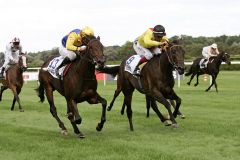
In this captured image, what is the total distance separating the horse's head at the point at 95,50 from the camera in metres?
8.62

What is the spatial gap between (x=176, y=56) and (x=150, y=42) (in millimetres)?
884

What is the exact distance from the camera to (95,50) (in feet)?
28.6

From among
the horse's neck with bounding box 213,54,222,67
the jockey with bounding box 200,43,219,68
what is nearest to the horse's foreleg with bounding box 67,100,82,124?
the horse's neck with bounding box 213,54,222,67

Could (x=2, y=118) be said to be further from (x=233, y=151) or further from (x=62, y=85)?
(x=233, y=151)

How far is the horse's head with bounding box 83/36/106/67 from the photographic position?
8.62 meters

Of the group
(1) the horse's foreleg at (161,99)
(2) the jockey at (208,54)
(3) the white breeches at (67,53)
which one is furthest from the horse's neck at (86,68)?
(2) the jockey at (208,54)

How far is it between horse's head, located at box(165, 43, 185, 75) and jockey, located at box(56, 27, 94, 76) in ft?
5.47

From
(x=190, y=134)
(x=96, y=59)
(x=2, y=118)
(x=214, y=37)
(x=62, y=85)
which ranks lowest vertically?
(x=214, y=37)

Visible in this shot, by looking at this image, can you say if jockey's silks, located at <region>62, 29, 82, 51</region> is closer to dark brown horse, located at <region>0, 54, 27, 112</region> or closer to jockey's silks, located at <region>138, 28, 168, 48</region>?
jockey's silks, located at <region>138, 28, 168, 48</region>

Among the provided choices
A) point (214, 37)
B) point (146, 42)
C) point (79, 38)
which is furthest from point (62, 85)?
point (214, 37)

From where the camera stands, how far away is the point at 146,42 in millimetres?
10258

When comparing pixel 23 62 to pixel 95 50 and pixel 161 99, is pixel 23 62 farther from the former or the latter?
pixel 95 50

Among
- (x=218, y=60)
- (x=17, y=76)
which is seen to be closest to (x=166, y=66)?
(x=17, y=76)

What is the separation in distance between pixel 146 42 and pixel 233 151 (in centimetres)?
365
